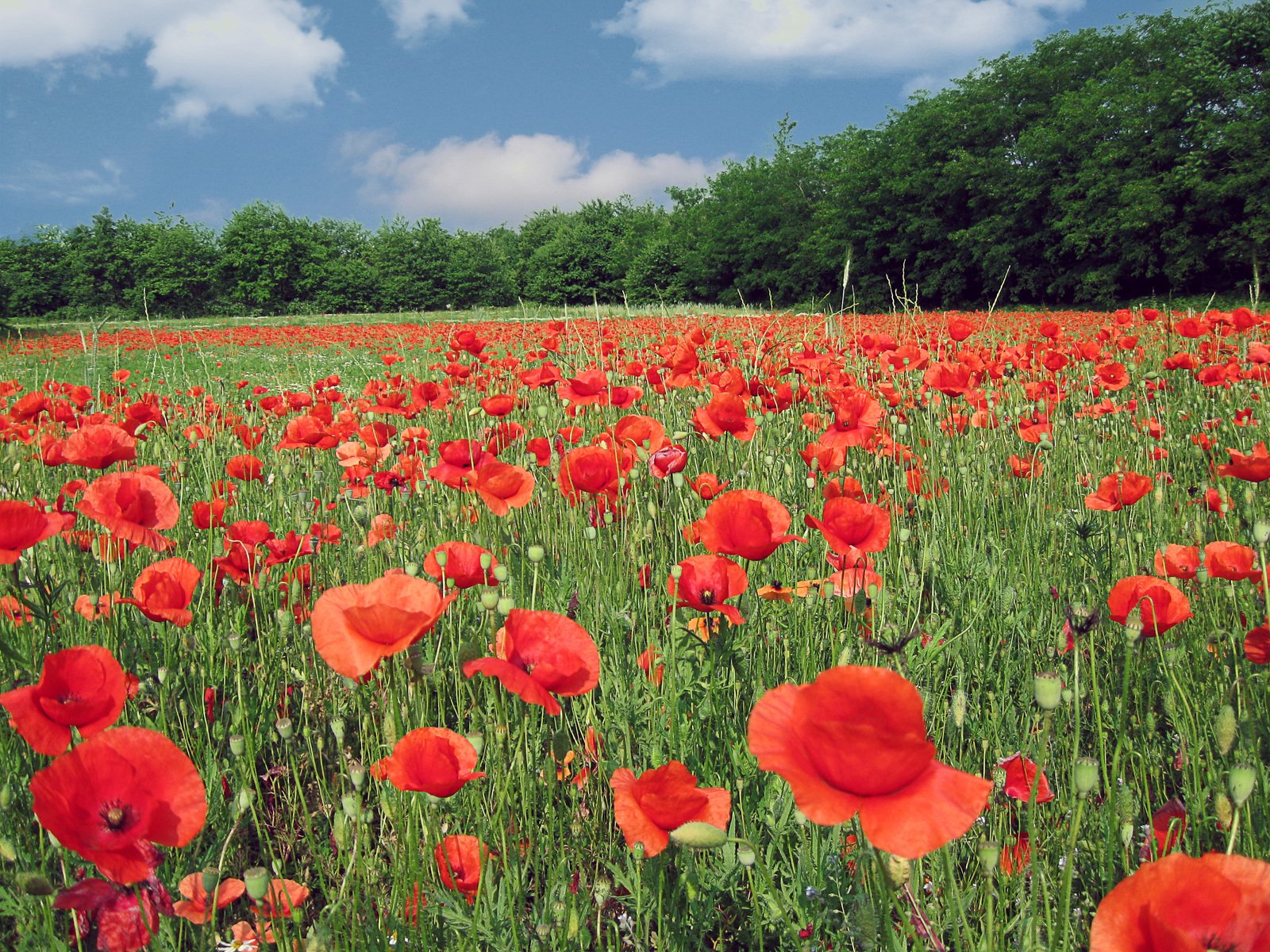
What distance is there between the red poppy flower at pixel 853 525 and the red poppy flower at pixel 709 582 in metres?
0.25

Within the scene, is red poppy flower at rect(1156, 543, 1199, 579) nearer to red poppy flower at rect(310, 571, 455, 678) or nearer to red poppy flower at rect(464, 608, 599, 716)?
red poppy flower at rect(464, 608, 599, 716)

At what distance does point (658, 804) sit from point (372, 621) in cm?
37

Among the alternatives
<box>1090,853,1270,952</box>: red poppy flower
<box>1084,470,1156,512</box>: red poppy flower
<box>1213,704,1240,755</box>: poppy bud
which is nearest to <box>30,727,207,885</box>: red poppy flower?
<box>1090,853,1270,952</box>: red poppy flower

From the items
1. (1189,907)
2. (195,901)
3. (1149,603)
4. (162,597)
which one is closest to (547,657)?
(195,901)

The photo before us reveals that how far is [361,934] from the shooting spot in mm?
1168

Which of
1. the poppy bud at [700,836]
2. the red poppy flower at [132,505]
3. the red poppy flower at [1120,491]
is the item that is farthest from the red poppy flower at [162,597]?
the red poppy flower at [1120,491]

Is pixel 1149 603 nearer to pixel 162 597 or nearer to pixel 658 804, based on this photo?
pixel 658 804

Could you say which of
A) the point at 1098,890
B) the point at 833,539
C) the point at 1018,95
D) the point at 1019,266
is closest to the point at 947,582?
the point at 833,539

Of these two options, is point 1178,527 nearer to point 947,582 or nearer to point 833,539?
point 947,582

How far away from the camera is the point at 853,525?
1.42 m

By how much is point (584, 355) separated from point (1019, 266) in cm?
3096

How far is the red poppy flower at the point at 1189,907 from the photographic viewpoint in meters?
0.55

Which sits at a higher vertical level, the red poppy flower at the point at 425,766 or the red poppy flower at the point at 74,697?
the red poppy flower at the point at 74,697

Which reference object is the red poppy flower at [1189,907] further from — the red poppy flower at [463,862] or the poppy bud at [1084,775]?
the red poppy flower at [463,862]
